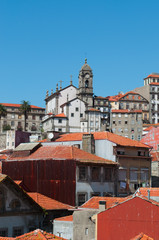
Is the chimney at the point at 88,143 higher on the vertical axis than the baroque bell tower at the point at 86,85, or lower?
lower

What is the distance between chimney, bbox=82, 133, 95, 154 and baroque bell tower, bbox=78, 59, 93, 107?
82618 mm

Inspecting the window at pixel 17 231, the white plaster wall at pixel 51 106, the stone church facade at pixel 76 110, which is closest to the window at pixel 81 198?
the window at pixel 17 231

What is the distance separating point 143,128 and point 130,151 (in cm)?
8245

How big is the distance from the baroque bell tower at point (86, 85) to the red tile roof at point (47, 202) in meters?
93.6

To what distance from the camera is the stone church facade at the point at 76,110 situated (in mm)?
123750

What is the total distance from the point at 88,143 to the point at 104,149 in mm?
2423

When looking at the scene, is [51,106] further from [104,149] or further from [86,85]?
[104,149]

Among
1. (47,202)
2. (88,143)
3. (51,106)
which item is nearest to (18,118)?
(51,106)

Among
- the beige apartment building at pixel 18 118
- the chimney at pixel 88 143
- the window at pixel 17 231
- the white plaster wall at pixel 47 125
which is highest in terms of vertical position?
the beige apartment building at pixel 18 118

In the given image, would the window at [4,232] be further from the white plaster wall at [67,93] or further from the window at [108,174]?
the white plaster wall at [67,93]

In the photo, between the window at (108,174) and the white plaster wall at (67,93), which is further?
the white plaster wall at (67,93)

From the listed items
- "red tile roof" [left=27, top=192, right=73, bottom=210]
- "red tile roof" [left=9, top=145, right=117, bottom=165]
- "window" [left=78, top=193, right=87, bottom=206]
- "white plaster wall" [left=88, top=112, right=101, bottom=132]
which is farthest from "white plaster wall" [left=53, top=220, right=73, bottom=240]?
"white plaster wall" [left=88, top=112, right=101, bottom=132]

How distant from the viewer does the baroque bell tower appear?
137125 mm

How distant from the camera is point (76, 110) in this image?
12594 centimetres
